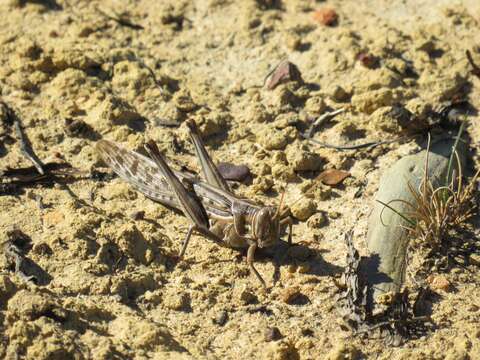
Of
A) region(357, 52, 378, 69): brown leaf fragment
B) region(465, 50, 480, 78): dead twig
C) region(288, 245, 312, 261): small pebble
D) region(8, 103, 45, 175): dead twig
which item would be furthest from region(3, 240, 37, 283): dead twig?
region(465, 50, 480, 78): dead twig

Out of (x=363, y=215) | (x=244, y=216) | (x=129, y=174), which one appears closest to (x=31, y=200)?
(x=129, y=174)

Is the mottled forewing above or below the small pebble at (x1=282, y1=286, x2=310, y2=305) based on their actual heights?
above

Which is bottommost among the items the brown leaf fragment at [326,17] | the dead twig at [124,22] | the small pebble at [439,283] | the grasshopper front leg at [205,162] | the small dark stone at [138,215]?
the small pebble at [439,283]

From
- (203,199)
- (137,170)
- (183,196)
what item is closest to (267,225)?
(203,199)

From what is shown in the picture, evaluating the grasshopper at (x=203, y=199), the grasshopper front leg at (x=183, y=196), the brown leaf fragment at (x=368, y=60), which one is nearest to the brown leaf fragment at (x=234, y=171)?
the grasshopper at (x=203, y=199)

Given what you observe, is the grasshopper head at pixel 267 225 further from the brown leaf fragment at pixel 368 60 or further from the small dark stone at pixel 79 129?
the brown leaf fragment at pixel 368 60

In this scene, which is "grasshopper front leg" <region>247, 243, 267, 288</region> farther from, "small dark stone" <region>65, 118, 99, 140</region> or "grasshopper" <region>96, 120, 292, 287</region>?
"small dark stone" <region>65, 118, 99, 140</region>

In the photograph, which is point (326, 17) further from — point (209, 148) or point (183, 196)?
point (183, 196)
